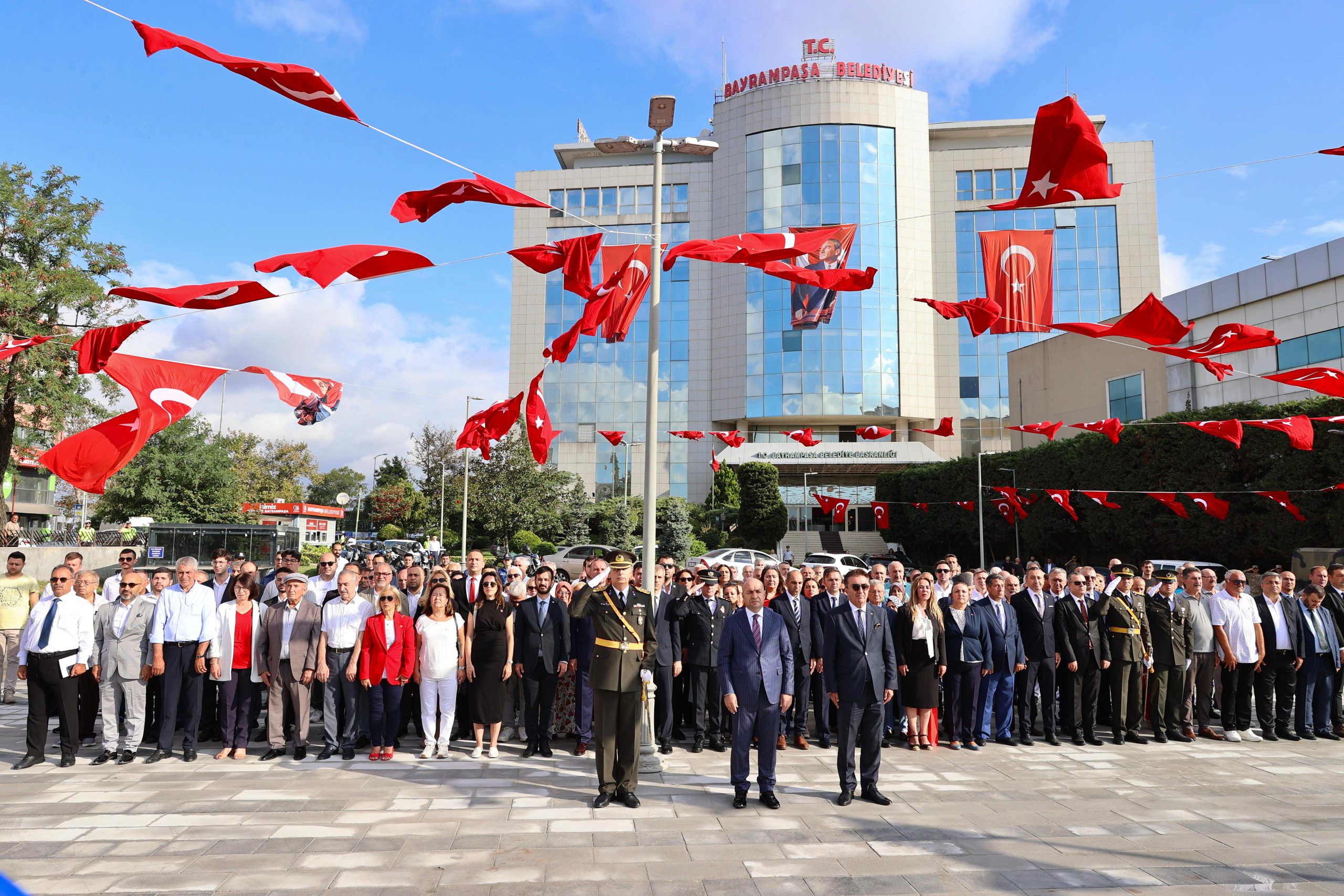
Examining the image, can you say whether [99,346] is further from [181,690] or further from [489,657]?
[489,657]

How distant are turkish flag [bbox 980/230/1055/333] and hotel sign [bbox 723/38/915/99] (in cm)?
4419

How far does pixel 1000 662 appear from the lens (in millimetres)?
9188

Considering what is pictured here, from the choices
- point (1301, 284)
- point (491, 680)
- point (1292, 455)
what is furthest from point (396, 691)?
point (1301, 284)

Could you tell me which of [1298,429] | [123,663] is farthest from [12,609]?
[1298,429]

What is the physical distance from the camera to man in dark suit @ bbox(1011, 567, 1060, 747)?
368 inches

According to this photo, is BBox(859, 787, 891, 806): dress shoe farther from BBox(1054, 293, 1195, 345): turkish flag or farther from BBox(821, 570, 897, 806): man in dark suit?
BBox(1054, 293, 1195, 345): turkish flag

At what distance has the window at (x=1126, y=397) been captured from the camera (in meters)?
34.6

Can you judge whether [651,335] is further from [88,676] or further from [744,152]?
[744,152]

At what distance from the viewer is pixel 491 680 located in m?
8.45

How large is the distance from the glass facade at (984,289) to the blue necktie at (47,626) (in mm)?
55739

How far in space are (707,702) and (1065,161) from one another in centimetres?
645

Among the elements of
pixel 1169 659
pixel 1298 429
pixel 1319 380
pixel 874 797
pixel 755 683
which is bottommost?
pixel 874 797

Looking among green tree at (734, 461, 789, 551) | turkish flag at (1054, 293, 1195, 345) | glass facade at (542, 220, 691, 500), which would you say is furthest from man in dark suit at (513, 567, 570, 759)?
glass facade at (542, 220, 691, 500)

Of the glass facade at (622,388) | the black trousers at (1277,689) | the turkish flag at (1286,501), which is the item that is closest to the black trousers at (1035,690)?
the black trousers at (1277,689)
